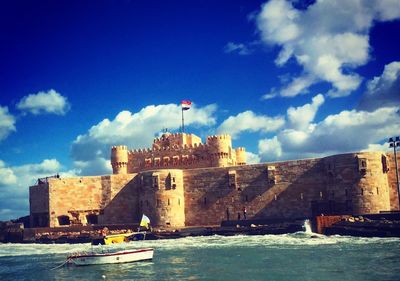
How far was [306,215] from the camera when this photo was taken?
46.4m

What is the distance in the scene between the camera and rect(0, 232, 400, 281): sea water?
24859 millimetres

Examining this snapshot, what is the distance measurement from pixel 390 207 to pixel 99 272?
27.5 meters

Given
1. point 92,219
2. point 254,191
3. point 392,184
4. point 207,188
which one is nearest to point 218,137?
point 207,188

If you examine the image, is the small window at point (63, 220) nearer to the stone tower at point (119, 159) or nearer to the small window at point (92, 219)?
the small window at point (92, 219)

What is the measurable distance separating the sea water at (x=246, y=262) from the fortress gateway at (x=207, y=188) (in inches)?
233

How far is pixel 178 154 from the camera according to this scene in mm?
57844

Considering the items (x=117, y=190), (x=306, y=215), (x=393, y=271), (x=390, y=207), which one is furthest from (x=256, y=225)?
(x=393, y=271)

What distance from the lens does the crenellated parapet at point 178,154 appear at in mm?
55719

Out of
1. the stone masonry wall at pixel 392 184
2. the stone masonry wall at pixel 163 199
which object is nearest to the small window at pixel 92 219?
the stone masonry wall at pixel 163 199

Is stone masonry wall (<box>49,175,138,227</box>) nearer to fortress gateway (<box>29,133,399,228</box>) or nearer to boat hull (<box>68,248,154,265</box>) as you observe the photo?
fortress gateway (<box>29,133,399,228</box>)

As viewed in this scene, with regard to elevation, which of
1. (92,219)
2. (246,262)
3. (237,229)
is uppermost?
(92,219)

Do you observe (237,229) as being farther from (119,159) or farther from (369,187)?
(119,159)

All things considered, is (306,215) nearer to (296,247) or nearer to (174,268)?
(296,247)

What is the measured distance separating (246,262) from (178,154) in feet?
97.4
